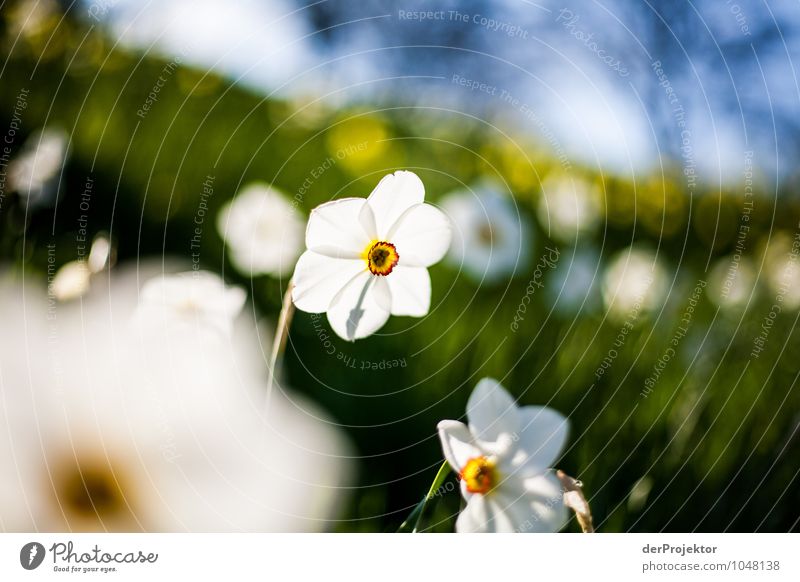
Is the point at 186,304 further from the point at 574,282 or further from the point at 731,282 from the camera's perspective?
the point at 731,282

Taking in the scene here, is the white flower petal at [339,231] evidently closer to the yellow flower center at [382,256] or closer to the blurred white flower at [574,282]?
the yellow flower center at [382,256]

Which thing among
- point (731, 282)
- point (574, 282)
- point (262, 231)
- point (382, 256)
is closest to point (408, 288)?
point (382, 256)

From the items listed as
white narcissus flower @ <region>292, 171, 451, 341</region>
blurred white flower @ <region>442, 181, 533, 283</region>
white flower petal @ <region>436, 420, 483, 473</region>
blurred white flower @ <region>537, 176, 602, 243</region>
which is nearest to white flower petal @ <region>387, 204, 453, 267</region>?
white narcissus flower @ <region>292, 171, 451, 341</region>

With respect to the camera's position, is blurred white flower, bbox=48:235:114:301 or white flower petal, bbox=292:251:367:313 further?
blurred white flower, bbox=48:235:114:301

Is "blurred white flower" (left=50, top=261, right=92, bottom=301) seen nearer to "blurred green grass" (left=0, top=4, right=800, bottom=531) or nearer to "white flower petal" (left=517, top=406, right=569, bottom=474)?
"blurred green grass" (left=0, top=4, right=800, bottom=531)

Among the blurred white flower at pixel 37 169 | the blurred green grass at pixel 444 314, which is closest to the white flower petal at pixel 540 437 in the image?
the blurred green grass at pixel 444 314
